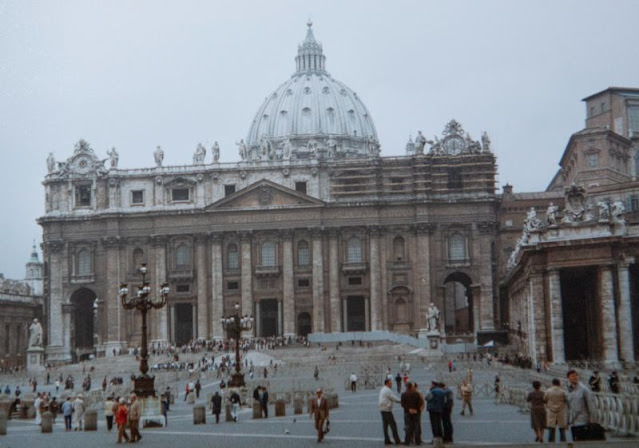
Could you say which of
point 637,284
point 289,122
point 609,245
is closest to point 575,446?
point 609,245

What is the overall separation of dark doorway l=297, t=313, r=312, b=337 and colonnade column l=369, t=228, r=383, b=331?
20.1 ft

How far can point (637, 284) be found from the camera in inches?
2111

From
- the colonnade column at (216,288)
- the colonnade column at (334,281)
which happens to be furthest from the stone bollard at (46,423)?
the colonnade column at (334,281)

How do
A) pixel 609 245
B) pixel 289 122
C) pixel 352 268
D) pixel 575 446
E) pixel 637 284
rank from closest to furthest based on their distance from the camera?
pixel 575 446, pixel 609 245, pixel 637 284, pixel 352 268, pixel 289 122

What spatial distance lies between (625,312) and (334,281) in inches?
1730

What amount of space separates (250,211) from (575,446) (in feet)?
244

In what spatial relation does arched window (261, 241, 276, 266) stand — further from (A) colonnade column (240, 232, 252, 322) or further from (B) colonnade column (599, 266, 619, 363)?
(B) colonnade column (599, 266, 619, 363)

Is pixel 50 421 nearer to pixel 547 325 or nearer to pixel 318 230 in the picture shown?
pixel 547 325

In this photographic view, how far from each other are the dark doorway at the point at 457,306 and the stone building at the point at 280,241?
83 centimetres

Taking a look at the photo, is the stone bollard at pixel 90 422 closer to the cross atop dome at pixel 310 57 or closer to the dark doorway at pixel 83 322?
the dark doorway at pixel 83 322

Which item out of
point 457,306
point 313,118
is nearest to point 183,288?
point 457,306

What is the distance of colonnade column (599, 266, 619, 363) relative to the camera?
48.4 meters

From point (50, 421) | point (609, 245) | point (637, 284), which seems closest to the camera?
point (50, 421)

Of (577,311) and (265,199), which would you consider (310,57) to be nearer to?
(265,199)
